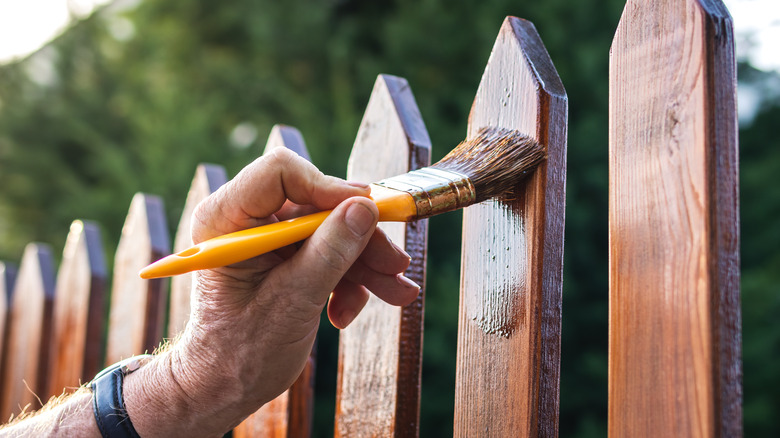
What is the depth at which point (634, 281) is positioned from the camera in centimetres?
87

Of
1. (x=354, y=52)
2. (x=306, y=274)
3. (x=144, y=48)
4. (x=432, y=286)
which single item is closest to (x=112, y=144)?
(x=144, y=48)

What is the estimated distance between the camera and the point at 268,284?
938mm

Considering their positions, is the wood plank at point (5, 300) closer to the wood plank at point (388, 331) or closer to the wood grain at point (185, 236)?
the wood grain at point (185, 236)

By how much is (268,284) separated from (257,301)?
0.12ft

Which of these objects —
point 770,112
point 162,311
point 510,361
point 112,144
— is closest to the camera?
point 510,361

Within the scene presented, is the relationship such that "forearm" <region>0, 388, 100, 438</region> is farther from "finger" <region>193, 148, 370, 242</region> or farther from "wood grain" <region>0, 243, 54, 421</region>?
"wood grain" <region>0, 243, 54, 421</region>

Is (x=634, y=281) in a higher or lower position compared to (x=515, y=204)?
lower

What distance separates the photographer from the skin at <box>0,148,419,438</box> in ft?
2.97

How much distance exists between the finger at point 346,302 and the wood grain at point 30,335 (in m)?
2.05

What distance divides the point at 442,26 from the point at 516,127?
2.50 metres

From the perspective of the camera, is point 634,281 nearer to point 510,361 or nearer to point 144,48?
point 510,361

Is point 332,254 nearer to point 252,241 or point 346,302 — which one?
point 252,241

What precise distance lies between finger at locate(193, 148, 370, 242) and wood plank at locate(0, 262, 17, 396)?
2866 mm

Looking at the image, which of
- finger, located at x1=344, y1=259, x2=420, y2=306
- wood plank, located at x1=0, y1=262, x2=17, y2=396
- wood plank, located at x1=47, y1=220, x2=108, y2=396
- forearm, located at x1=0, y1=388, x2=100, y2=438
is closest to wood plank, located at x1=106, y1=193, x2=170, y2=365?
wood plank, located at x1=47, y1=220, x2=108, y2=396
